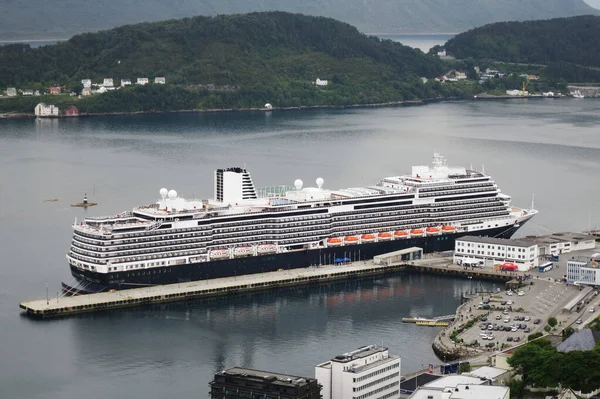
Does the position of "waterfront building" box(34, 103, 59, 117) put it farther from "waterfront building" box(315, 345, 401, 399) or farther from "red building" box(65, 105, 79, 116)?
"waterfront building" box(315, 345, 401, 399)

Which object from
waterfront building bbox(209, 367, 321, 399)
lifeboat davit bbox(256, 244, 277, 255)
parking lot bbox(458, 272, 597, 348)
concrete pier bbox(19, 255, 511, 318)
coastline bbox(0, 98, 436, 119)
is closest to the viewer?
waterfront building bbox(209, 367, 321, 399)

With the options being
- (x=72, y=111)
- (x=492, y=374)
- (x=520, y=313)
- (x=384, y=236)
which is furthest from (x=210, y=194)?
(x=72, y=111)

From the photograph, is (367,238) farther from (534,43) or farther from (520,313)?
(534,43)

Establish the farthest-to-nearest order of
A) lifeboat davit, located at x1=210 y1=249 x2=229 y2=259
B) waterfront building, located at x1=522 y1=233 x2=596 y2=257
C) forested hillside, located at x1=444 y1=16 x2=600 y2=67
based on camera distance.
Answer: forested hillside, located at x1=444 y1=16 x2=600 y2=67, waterfront building, located at x1=522 y1=233 x2=596 y2=257, lifeboat davit, located at x1=210 y1=249 x2=229 y2=259

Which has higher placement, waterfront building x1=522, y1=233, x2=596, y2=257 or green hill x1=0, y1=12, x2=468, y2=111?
green hill x1=0, y1=12, x2=468, y2=111

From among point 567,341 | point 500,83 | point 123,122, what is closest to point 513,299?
point 567,341

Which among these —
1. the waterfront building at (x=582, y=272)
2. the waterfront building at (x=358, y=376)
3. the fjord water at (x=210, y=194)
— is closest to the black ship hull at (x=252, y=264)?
the fjord water at (x=210, y=194)

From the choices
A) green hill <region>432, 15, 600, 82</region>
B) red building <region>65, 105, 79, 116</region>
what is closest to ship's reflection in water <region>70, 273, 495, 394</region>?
red building <region>65, 105, 79, 116</region>
